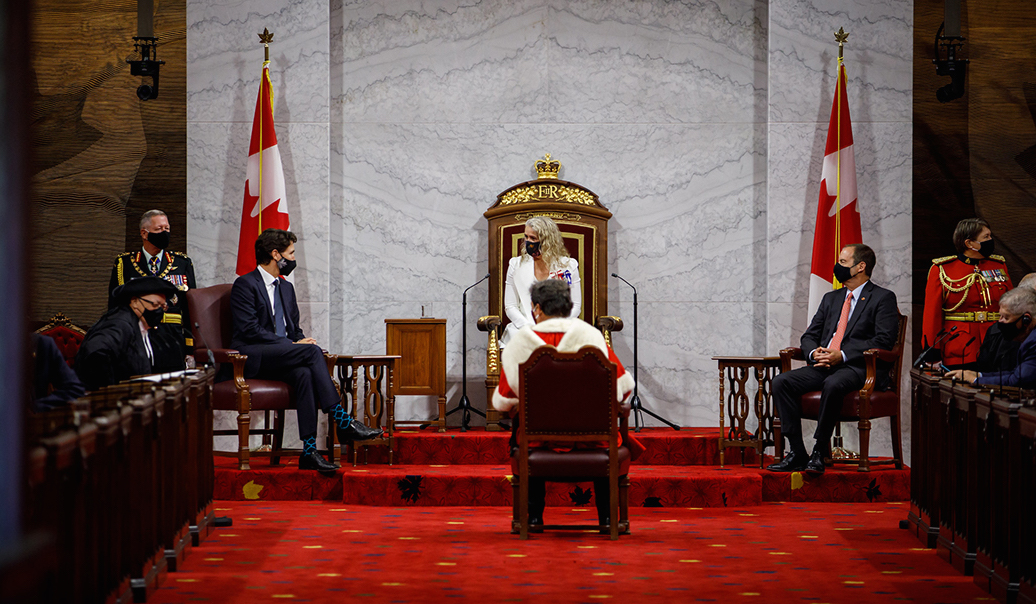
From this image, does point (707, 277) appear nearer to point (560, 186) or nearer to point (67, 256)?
point (560, 186)

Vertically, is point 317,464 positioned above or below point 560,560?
above

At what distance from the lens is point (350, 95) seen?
300 inches

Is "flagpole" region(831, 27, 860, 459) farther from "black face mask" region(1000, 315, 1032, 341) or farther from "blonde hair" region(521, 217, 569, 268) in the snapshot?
"blonde hair" region(521, 217, 569, 268)

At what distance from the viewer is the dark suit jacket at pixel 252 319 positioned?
18.8ft

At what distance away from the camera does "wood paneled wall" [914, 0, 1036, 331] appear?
7227 millimetres

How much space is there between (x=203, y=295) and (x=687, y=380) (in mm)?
3639

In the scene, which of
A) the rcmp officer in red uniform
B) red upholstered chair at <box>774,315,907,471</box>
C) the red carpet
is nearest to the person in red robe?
the red carpet

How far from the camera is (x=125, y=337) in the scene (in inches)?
184

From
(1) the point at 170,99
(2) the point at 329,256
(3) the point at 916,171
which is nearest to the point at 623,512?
(2) the point at 329,256

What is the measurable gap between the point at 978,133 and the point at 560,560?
16.9 feet

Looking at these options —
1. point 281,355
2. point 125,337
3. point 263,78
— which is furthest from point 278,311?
point 263,78

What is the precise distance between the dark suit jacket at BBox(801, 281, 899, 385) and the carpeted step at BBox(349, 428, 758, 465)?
0.94m

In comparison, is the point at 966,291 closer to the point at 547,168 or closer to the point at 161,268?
the point at 547,168

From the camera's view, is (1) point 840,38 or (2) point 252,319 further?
(1) point 840,38
